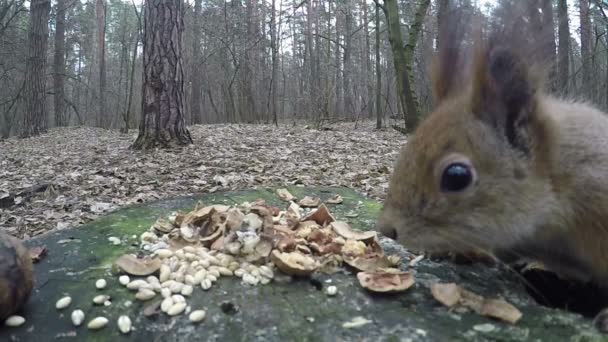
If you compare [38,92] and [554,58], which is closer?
[554,58]

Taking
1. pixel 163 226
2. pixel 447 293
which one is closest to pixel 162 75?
pixel 163 226

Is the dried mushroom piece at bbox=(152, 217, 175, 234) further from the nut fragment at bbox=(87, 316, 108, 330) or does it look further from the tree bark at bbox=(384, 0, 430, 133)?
the tree bark at bbox=(384, 0, 430, 133)

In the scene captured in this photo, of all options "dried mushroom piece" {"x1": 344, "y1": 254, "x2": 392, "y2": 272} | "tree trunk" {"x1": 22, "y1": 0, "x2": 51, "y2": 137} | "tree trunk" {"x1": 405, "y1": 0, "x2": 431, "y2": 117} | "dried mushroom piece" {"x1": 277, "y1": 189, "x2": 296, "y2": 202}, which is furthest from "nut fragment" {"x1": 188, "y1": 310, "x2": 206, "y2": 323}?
"tree trunk" {"x1": 22, "y1": 0, "x2": 51, "y2": 137}

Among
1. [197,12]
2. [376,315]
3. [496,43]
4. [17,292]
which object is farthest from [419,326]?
[197,12]

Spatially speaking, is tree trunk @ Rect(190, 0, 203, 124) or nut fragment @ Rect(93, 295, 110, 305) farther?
tree trunk @ Rect(190, 0, 203, 124)

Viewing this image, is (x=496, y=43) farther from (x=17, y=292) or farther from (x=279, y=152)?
(x=279, y=152)

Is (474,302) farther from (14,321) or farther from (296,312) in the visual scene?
(14,321)

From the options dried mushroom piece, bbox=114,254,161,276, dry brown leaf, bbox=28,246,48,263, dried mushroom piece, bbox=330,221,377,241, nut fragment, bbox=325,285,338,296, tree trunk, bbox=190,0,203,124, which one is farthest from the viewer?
tree trunk, bbox=190,0,203,124

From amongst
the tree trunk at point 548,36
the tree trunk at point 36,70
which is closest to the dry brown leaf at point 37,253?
the tree trunk at point 548,36
